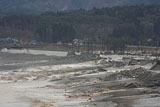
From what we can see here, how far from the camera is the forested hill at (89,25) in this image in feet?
405

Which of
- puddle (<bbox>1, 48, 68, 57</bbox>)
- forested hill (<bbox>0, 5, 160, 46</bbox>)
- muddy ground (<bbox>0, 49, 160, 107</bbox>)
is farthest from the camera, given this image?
forested hill (<bbox>0, 5, 160, 46</bbox>)

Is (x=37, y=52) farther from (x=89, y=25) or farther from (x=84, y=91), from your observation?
(x=84, y=91)

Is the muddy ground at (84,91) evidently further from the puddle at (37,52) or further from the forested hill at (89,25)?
the forested hill at (89,25)

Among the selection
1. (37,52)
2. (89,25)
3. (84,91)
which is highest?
(89,25)

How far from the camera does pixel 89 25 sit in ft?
469

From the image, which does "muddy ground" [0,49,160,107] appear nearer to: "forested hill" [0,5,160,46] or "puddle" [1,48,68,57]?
"puddle" [1,48,68,57]

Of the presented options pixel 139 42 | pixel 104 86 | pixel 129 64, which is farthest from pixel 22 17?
pixel 104 86

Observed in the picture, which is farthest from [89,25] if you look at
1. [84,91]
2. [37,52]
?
[84,91]

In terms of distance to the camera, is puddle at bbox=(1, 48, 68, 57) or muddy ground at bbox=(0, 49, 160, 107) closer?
muddy ground at bbox=(0, 49, 160, 107)

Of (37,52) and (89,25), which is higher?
(89,25)

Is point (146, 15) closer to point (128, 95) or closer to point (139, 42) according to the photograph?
point (139, 42)

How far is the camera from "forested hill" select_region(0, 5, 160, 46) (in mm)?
123538

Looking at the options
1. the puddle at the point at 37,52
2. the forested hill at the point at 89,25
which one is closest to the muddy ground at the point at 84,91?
the puddle at the point at 37,52

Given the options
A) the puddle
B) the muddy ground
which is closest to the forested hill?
the puddle
